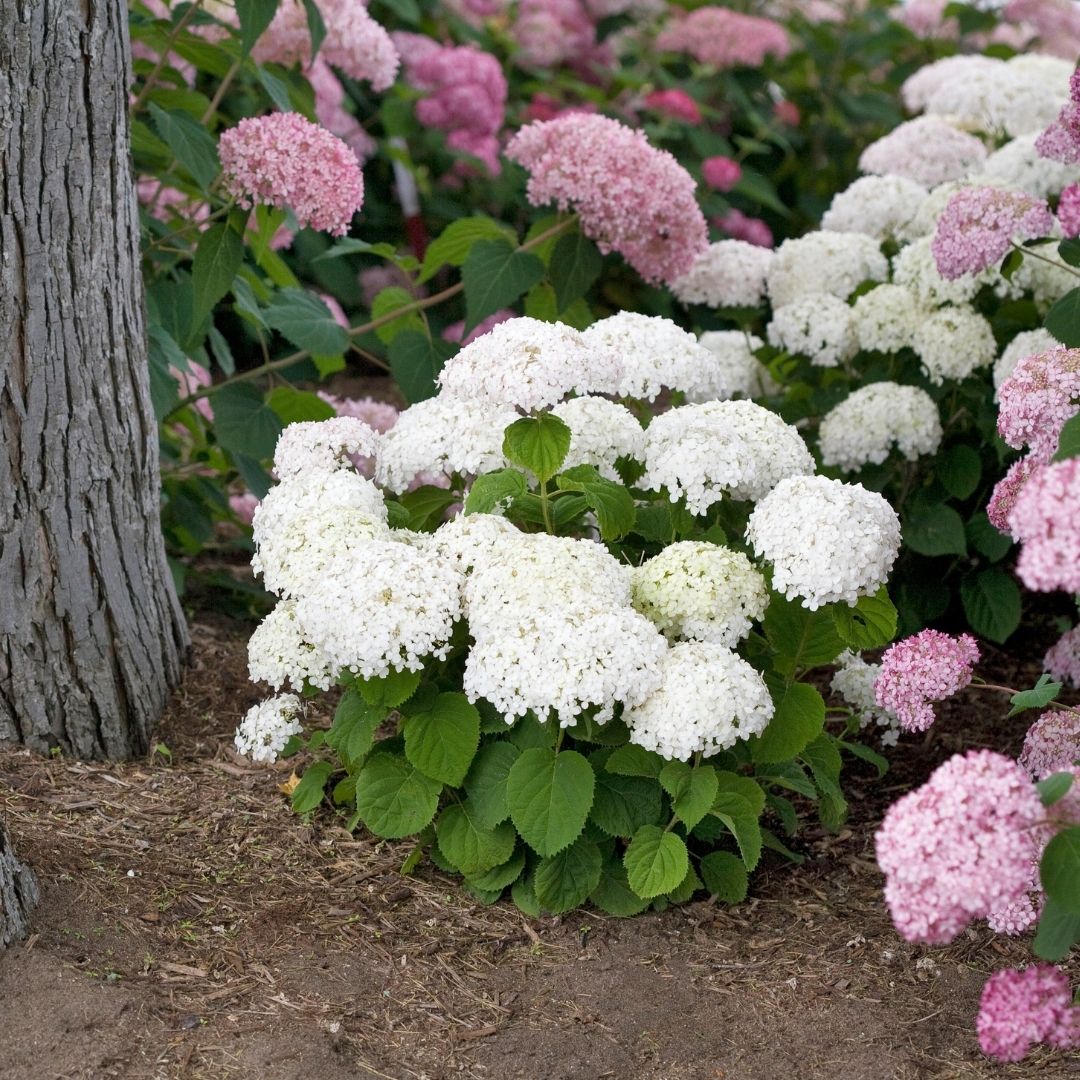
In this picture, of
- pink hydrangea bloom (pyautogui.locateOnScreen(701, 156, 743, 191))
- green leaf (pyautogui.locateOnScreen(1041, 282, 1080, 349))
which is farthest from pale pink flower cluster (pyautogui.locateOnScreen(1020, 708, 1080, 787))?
pink hydrangea bloom (pyautogui.locateOnScreen(701, 156, 743, 191))

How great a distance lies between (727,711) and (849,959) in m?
0.56

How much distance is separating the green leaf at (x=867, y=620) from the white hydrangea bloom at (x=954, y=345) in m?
1.12

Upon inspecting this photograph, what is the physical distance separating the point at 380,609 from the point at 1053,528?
3.56ft

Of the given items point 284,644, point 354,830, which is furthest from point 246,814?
point 284,644

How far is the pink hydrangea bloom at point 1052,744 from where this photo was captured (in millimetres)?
2455

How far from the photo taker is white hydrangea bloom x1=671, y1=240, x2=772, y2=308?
384 centimetres

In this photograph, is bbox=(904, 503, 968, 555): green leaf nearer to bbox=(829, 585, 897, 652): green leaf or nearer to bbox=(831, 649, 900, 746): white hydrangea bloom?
bbox=(831, 649, 900, 746): white hydrangea bloom

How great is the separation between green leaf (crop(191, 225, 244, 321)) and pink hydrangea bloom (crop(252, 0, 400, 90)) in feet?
2.52

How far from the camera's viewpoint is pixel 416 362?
3600 millimetres

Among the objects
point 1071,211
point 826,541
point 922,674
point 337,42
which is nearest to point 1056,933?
point 922,674

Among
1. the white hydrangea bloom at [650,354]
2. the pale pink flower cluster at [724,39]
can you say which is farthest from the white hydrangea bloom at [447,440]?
the pale pink flower cluster at [724,39]

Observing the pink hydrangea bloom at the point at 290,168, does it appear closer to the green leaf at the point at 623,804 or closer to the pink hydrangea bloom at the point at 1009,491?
the green leaf at the point at 623,804

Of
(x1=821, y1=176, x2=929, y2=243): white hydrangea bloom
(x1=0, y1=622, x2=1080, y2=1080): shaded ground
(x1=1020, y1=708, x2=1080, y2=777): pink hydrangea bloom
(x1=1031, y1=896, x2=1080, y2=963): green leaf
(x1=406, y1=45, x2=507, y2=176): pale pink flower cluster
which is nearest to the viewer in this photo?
(x1=1031, y1=896, x2=1080, y2=963): green leaf

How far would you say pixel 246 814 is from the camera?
2.91m
